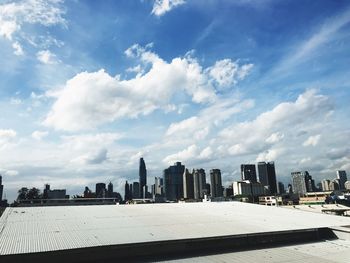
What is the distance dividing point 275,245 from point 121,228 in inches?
642

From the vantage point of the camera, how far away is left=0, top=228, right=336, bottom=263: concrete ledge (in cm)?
2486

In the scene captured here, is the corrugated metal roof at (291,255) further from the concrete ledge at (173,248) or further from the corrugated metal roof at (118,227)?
the corrugated metal roof at (118,227)

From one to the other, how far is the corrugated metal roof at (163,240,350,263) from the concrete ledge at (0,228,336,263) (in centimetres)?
139

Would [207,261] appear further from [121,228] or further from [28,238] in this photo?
[28,238]

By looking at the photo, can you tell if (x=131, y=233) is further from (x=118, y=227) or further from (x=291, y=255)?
(x=291, y=255)

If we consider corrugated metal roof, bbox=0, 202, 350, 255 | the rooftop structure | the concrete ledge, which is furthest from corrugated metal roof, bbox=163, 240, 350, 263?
corrugated metal roof, bbox=0, 202, 350, 255

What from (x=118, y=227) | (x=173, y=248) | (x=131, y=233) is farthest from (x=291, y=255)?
(x=118, y=227)

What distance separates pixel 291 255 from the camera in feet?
100.0

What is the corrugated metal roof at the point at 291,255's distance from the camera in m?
28.5

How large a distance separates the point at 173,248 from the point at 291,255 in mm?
11037

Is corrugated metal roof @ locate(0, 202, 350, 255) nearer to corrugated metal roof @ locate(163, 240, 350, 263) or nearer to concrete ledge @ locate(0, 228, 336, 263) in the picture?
concrete ledge @ locate(0, 228, 336, 263)

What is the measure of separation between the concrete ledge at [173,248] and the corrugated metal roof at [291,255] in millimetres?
1393

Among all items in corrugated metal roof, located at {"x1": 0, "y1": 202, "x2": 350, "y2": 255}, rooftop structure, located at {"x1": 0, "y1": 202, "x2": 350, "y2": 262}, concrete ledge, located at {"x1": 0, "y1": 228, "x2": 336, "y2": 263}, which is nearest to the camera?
concrete ledge, located at {"x1": 0, "y1": 228, "x2": 336, "y2": 263}

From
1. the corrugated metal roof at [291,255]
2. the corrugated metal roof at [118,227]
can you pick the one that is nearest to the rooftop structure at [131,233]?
the corrugated metal roof at [118,227]
